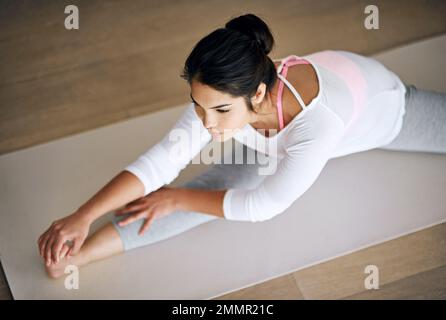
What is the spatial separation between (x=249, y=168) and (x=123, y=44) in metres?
0.63

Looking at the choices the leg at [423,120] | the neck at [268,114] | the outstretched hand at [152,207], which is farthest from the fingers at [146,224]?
the leg at [423,120]

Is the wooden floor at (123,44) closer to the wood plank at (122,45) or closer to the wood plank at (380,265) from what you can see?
the wood plank at (122,45)

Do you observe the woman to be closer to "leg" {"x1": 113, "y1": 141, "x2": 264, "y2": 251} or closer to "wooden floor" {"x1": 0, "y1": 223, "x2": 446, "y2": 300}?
"leg" {"x1": 113, "y1": 141, "x2": 264, "y2": 251}

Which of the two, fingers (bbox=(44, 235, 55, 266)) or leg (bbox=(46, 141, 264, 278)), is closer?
fingers (bbox=(44, 235, 55, 266))

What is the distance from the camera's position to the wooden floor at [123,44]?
1.70 metres

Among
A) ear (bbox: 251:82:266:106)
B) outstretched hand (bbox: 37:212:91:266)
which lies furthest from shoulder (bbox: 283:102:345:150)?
outstretched hand (bbox: 37:212:91:266)

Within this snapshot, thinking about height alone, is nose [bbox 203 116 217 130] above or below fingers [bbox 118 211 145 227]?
above

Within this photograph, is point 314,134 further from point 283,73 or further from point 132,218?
point 132,218

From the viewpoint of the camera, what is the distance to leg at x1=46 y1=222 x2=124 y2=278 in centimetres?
141

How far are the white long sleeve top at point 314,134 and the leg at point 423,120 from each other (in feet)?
0.11

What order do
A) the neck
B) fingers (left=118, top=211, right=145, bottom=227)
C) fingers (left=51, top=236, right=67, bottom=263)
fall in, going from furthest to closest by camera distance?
fingers (left=118, top=211, right=145, bottom=227), fingers (left=51, top=236, right=67, bottom=263), the neck

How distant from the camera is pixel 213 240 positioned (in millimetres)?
1477

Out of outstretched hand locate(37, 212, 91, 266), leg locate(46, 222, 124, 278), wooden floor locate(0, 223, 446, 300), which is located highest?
outstretched hand locate(37, 212, 91, 266)

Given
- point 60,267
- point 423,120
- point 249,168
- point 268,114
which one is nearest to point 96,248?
point 60,267
